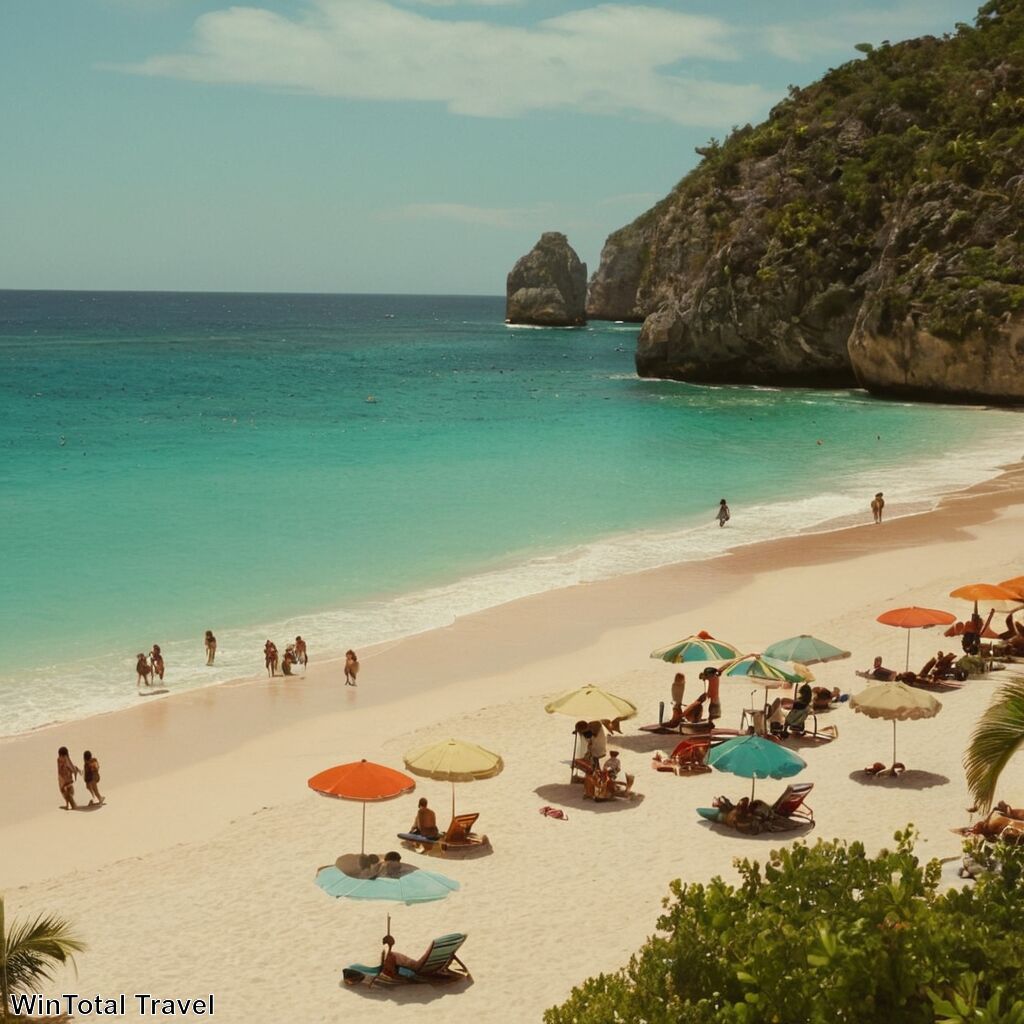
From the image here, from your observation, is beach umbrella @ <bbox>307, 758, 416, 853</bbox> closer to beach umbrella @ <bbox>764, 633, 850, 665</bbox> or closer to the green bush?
the green bush

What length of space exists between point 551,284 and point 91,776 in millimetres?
147966

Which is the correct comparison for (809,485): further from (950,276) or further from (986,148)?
(986,148)

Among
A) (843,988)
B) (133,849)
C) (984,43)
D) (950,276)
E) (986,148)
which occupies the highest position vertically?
(984,43)

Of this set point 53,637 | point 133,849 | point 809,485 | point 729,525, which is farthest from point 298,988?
point 809,485

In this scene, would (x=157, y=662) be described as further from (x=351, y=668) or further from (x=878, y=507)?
(x=878, y=507)

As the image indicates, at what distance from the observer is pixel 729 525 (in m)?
36.7

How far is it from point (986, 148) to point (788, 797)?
62.4 meters

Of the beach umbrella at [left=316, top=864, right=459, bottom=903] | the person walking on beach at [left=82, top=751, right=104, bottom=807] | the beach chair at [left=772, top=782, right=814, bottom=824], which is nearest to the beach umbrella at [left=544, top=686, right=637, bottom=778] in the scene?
the beach chair at [left=772, top=782, right=814, bottom=824]

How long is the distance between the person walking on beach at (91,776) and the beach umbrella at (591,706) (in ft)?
20.2

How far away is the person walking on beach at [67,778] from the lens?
1623 cm

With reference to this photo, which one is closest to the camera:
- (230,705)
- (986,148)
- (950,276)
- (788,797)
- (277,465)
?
(788,797)

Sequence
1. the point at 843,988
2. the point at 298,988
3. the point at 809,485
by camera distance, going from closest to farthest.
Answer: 1. the point at 843,988
2. the point at 298,988
3. the point at 809,485

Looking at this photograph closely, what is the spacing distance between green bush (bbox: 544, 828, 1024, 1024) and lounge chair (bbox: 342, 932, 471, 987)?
300 centimetres

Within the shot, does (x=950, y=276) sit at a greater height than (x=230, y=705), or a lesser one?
greater
